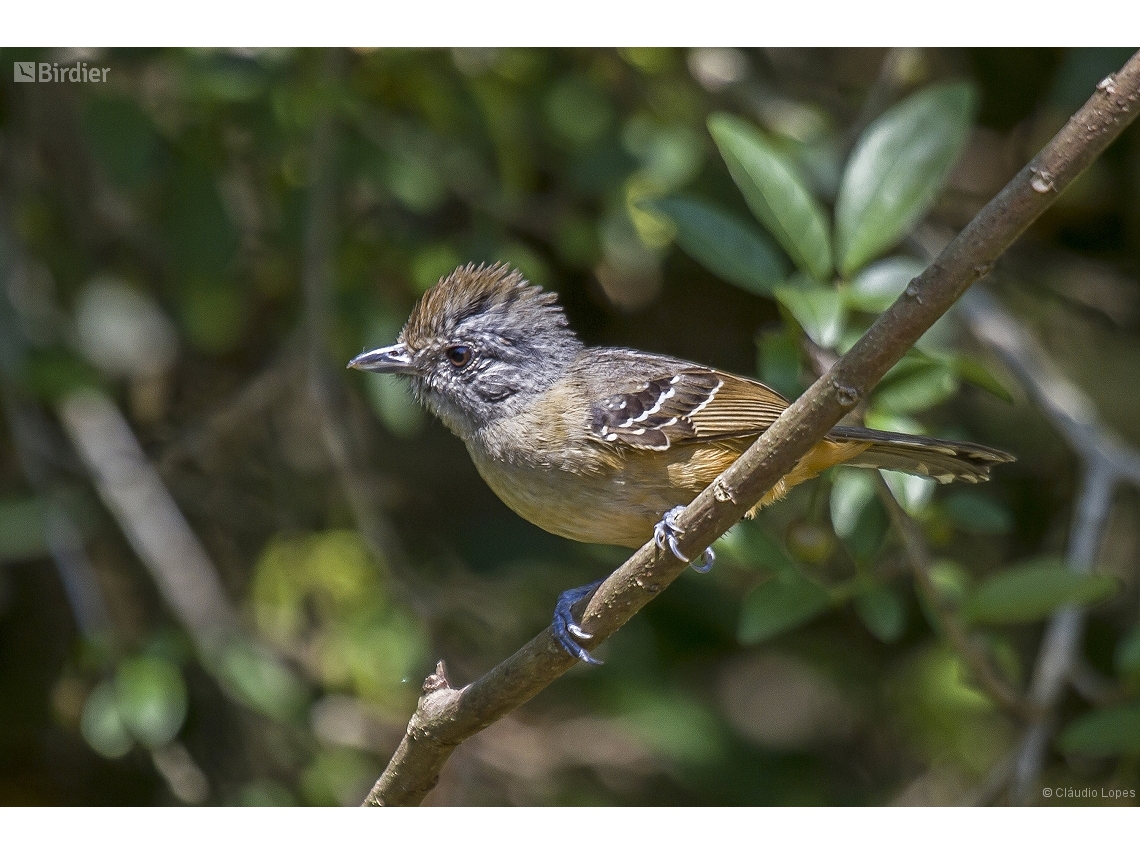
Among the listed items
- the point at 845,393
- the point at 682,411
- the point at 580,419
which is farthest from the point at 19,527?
the point at 845,393

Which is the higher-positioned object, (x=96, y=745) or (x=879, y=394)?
(x=879, y=394)

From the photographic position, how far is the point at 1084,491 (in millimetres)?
3703

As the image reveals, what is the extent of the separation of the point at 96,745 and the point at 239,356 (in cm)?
189

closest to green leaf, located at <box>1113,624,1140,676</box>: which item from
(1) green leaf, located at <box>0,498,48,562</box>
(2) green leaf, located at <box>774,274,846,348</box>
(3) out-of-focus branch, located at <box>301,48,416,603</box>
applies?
(2) green leaf, located at <box>774,274,846,348</box>

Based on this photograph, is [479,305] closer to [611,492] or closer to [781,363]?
[611,492]

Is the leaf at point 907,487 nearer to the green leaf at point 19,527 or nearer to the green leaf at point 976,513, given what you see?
the green leaf at point 976,513

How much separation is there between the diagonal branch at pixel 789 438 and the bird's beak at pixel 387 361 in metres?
0.98

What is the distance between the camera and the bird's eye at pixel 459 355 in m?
3.13

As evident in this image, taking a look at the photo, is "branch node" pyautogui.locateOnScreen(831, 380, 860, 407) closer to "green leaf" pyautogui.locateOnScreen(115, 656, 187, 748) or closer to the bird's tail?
the bird's tail

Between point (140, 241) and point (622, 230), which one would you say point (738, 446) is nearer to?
point (622, 230)

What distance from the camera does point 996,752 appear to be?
4445mm

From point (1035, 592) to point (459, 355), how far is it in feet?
5.43
